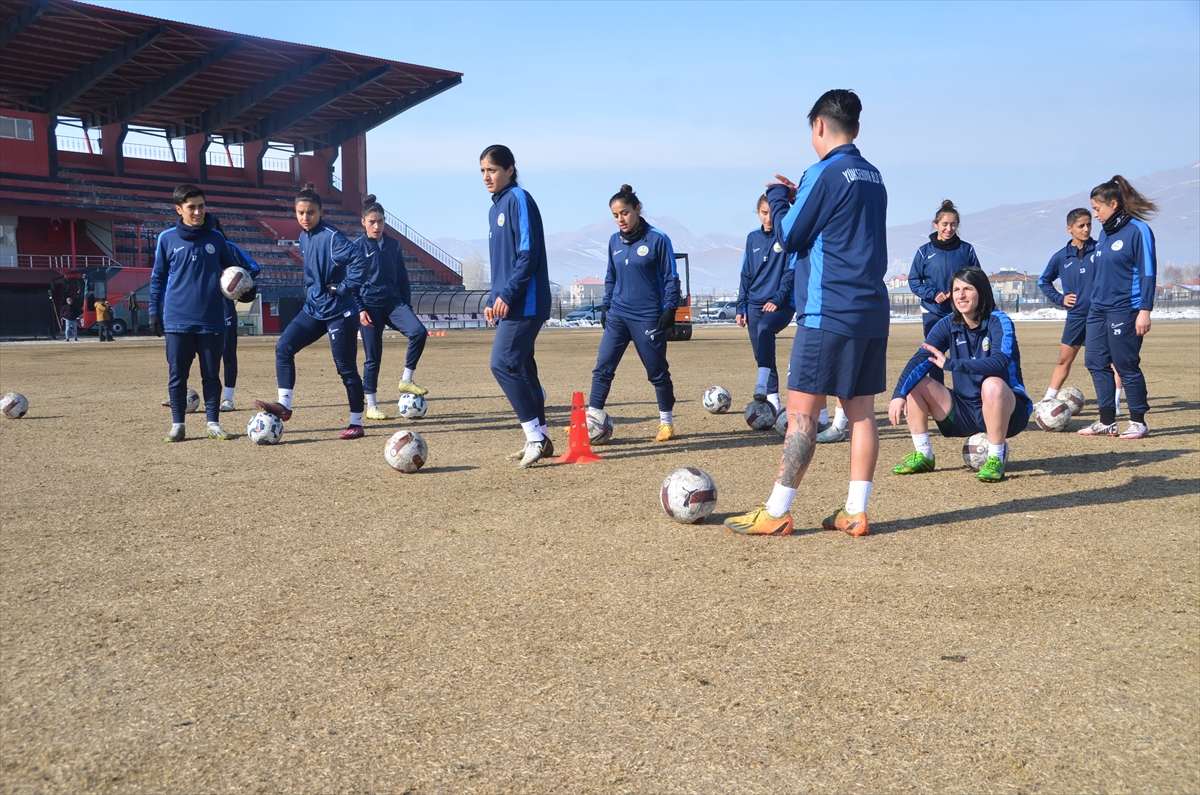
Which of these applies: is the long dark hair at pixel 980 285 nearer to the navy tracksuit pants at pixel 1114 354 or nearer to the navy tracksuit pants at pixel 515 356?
the navy tracksuit pants at pixel 1114 354

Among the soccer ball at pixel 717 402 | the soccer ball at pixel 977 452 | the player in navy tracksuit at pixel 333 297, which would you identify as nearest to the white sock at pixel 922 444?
the soccer ball at pixel 977 452

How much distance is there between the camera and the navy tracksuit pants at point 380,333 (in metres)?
10.7

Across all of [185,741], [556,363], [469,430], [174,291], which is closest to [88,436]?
[174,291]

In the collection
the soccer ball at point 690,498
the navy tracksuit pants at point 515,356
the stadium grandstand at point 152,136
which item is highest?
the stadium grandstand at point 152,136

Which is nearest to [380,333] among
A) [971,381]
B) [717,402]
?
[717,402]

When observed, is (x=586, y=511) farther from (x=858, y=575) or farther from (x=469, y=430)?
(x=469, y=430)

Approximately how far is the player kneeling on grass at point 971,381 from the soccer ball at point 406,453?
3408 mm

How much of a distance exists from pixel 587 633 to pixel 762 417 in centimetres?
587

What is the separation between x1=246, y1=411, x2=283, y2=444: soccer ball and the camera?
332 inches

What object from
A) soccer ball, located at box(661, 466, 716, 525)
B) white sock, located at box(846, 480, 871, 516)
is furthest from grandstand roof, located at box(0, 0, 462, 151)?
white sock, located at box(846, 480, 871, 516)

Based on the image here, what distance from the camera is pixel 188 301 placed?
28.8 ft

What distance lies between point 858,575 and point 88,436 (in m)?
7.75

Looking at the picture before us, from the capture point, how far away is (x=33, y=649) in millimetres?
3369

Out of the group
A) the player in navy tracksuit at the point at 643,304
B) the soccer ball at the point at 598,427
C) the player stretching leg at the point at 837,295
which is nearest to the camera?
the player stretching leg at the point at 837,295
